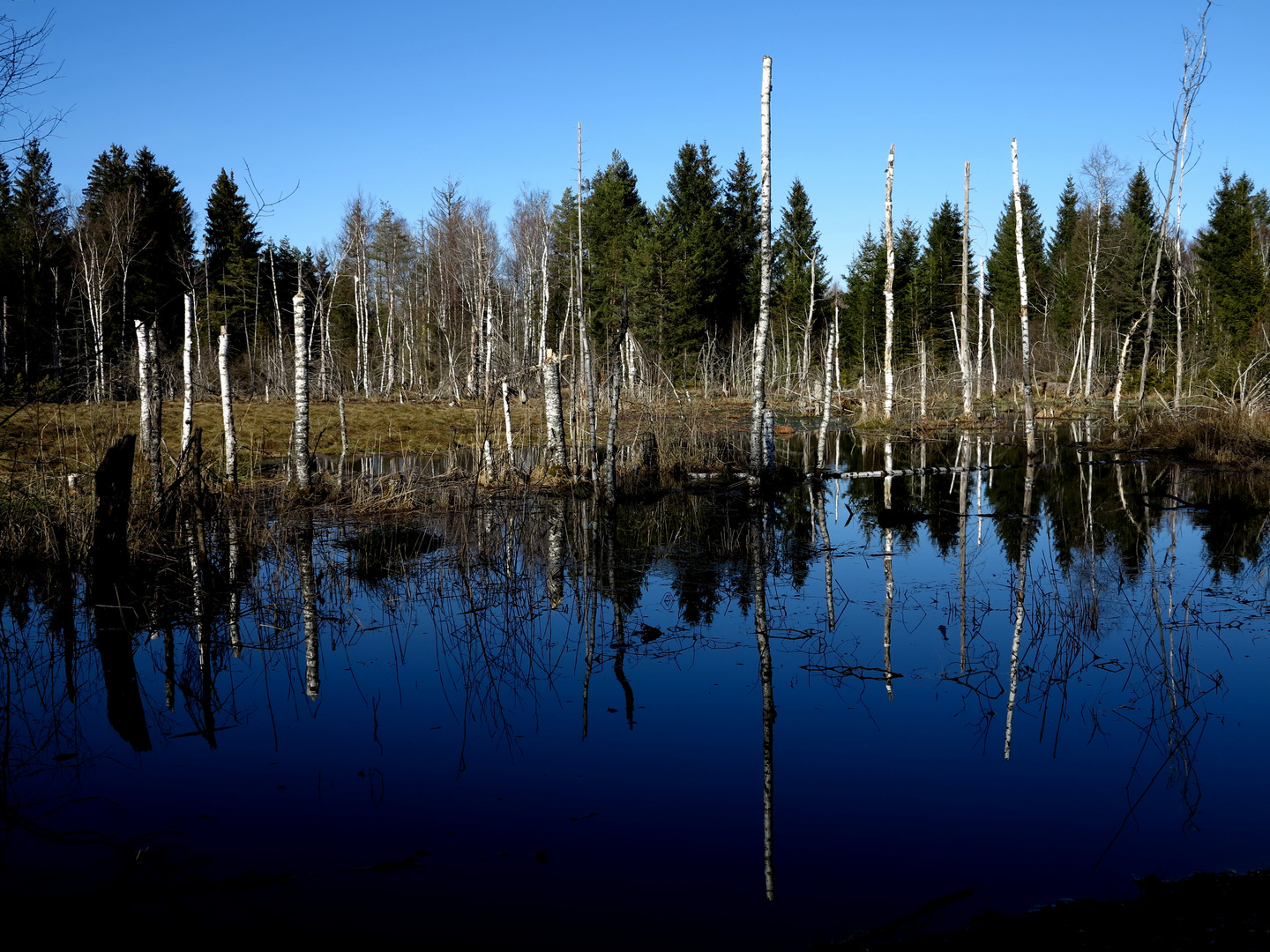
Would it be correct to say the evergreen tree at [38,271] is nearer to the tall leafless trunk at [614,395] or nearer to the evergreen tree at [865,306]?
the tall leafless trunk at [614,395]

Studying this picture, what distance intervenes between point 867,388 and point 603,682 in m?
28.7

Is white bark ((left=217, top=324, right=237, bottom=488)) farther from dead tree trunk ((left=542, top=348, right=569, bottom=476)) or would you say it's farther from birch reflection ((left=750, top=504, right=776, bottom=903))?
birch reflection ((left=750, top=504, right=776, bottom=903))

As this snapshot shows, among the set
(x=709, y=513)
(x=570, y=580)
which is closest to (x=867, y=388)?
(x=709, y=513)

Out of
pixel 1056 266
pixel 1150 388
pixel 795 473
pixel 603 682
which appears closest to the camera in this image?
pixel 603 682

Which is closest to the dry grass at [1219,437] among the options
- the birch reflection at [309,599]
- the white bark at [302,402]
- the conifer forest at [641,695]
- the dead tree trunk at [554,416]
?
the conifer forest at [641,695]

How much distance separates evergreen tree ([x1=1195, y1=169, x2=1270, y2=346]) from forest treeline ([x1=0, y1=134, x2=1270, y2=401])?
0.12 meters

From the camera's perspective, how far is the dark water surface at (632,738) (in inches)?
149

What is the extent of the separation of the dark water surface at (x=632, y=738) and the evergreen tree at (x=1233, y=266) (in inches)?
1417

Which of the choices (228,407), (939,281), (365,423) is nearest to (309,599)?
(228,407)

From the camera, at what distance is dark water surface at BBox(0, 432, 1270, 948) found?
3.78 m

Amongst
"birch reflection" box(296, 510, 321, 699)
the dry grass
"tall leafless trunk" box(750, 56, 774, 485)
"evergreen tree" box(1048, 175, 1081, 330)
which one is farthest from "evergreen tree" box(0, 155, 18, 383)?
"evergreen tree" box(1048, 175, 1081, 330)

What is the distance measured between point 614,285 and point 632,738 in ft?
124

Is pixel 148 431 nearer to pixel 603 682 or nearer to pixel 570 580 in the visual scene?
pixel 570 580

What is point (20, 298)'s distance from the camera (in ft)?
111
